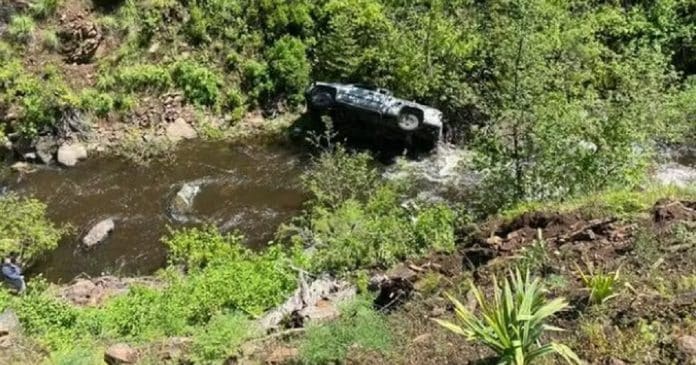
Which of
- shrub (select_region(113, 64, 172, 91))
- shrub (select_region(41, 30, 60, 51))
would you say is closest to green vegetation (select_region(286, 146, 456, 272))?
shrub (select_region(113, 64, 172, 91))

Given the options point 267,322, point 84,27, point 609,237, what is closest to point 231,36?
point 84,27

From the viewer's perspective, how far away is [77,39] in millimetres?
18547

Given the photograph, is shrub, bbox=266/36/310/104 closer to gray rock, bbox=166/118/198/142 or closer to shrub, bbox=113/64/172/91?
gray rock, bbox=166/118/198/142

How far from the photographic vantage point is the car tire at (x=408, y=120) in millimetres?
15859

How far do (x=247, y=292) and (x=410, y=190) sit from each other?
5241 millimetres

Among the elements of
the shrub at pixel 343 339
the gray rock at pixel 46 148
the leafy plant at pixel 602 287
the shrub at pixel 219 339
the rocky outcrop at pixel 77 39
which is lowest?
the gray rock at pixel 46 148

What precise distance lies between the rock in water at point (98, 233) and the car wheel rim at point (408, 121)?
601 centimetres

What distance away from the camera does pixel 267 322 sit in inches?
366

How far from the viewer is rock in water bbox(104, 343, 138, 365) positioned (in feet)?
27.1

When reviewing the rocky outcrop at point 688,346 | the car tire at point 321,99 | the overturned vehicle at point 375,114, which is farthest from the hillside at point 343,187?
the car tire at point 321,99

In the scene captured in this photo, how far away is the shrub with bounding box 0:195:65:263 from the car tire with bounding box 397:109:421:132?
22.5 feet

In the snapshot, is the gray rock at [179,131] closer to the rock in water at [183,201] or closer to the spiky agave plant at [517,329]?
the rock in water at [183,201]

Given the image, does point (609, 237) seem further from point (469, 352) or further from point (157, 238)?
point (157, 238)

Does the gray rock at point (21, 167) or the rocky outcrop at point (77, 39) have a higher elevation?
the rocky outcrop at point (77, 39)
